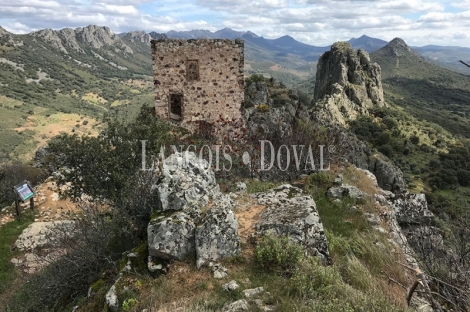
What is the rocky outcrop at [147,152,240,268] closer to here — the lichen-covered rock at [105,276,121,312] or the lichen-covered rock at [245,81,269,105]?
the lichen-covered rock at [105,276,121,312]

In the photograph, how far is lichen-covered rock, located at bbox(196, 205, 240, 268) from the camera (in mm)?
5469

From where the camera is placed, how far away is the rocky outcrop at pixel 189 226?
18.1 ft

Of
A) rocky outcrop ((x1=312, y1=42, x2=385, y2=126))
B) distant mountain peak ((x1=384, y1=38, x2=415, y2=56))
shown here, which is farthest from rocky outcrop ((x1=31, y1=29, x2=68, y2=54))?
distant mountain peak ((x1=384, y1=38, x2=415, y2=56))

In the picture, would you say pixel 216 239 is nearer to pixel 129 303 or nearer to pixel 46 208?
pixel 129 303

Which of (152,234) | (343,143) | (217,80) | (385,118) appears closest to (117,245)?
(152,234)

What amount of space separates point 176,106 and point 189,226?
8.01m

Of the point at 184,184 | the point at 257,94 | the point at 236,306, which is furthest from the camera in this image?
the point at 257,94

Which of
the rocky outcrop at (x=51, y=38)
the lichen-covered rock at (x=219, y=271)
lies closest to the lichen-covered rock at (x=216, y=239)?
the lichen-covered rock at (x=219, y=271)

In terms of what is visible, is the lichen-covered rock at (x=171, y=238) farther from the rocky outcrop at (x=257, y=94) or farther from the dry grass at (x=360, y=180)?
the rocky outcrop at (x=257, y=94)

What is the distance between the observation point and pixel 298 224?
244 inches

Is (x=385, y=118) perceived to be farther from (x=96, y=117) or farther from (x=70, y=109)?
(x=70, y=109)

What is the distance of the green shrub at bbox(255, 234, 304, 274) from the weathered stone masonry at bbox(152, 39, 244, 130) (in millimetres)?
7956

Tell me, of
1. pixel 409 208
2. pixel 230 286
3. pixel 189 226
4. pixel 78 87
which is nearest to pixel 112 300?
pixel 189 226

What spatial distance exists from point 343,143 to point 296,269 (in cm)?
1309
